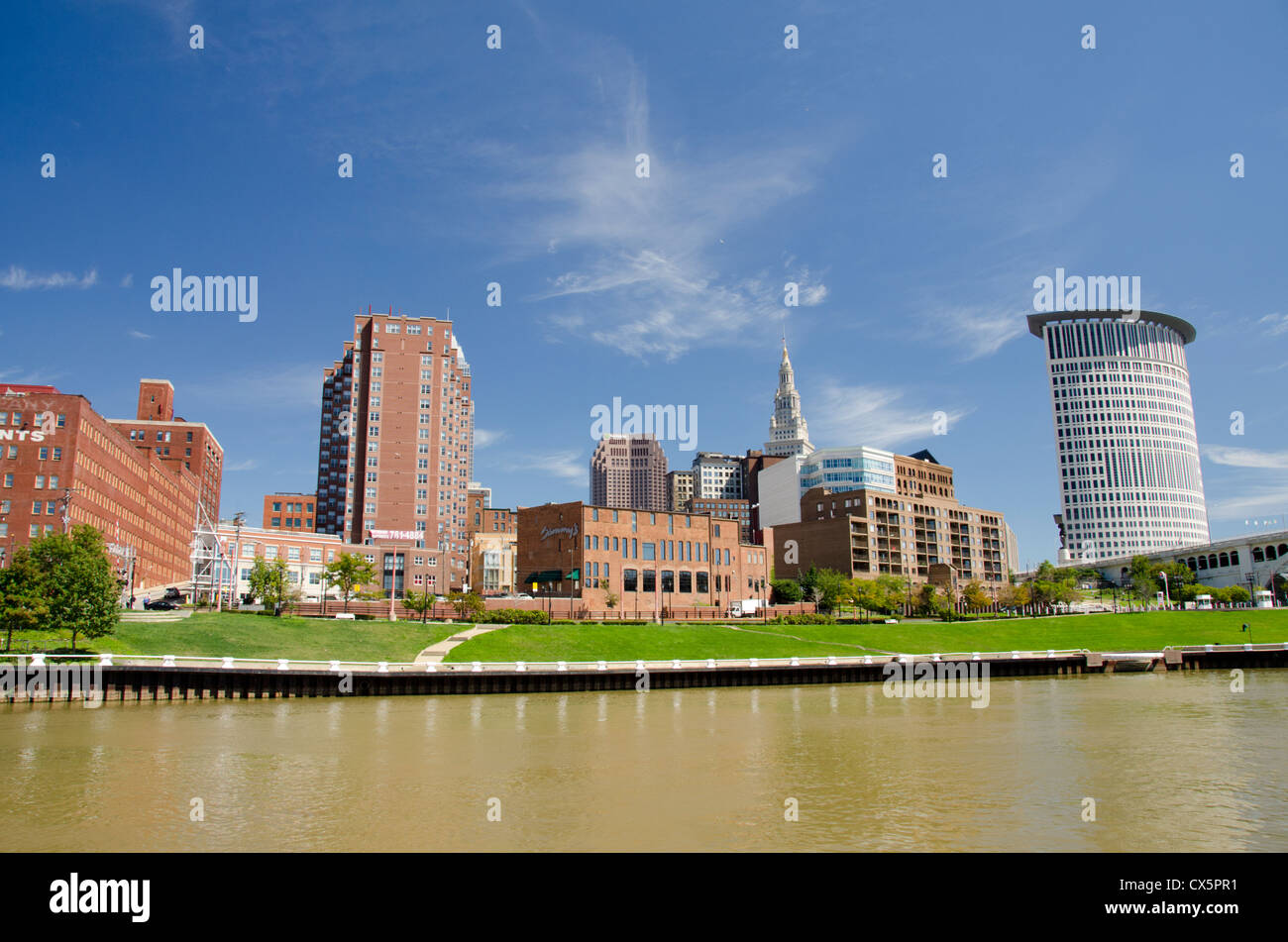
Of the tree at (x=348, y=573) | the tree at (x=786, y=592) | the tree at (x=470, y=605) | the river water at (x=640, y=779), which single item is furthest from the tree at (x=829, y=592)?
the river water at (x=640, y=779)

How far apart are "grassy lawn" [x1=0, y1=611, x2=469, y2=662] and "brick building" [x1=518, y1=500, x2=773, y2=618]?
33.0m

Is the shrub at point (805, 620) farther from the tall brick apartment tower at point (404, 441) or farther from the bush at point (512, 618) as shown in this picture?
the tall brick apartment tower at point (404, 441)

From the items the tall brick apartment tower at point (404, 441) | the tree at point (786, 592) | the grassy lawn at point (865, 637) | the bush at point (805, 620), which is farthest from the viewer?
the tall brick apartment tower at point (404, 441)

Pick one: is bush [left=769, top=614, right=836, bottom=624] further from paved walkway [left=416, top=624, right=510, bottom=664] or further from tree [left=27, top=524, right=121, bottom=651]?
tree [left=27, top=524, right=121, bottom=651]

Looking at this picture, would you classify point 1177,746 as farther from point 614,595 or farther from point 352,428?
point 352,428

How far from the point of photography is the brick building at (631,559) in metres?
115

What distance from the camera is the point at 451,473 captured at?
196 meters

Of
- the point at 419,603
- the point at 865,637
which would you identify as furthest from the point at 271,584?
the point at 865,637

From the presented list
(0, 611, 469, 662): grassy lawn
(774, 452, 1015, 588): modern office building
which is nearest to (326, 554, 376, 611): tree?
(0, 611, 469, 662): grassy lawn

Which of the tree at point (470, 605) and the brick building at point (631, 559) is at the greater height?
the brick building at point (631, 559)

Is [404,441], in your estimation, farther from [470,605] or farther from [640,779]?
[640,779]

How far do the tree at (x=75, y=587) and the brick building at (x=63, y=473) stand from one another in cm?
2623

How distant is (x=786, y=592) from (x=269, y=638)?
296 ft

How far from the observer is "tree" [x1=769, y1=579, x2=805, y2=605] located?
139375 millimetres
